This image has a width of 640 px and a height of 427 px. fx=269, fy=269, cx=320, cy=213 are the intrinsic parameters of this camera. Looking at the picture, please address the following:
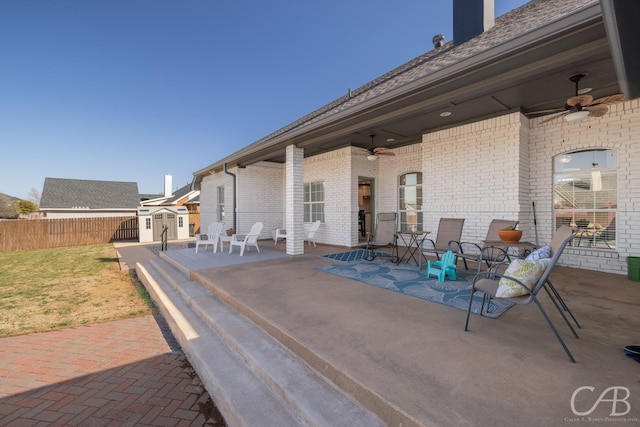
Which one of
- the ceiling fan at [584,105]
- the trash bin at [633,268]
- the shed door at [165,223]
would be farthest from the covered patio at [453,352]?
the shed door at [165,223]

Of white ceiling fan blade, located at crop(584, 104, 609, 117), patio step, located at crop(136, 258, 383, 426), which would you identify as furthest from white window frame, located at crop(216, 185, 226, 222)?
white ceiling fan blade, located at crop(584, 104, 609, 117)

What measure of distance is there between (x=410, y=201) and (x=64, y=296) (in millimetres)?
8011

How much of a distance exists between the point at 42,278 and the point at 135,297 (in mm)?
3320

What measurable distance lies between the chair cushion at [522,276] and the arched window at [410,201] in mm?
5409

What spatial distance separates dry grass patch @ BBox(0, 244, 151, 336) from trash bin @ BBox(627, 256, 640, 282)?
744 cm

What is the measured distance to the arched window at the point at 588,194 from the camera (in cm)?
464

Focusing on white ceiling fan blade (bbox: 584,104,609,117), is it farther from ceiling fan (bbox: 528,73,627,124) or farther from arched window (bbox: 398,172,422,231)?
arched window (bbox: 398,172,422,231)

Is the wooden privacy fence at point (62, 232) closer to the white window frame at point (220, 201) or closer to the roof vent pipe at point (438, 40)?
the white window frame at point (220, 201)

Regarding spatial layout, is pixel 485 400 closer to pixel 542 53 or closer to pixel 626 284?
pixel 542 53

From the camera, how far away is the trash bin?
13.2 feet

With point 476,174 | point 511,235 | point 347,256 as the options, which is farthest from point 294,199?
point 511,235

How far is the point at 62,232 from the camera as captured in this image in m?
12.5

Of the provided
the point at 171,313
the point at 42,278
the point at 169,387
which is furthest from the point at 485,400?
the point at 42,278

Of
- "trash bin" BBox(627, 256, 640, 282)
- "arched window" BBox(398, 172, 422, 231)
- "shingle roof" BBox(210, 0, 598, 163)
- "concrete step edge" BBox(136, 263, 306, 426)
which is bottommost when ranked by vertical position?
"concrete step edge" BBox(136, 263, 306, 426)
